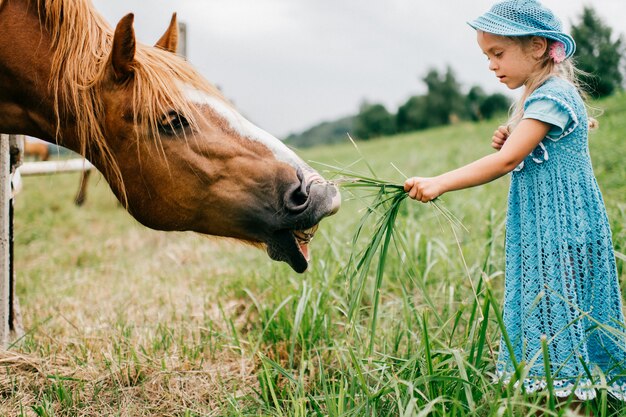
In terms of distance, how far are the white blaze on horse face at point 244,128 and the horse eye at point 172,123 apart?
8cm

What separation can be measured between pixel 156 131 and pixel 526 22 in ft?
4.40

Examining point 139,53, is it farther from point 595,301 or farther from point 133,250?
point 133,250

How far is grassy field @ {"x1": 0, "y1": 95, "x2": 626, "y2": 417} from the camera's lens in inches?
70.5

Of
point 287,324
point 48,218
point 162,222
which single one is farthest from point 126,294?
point 48,218

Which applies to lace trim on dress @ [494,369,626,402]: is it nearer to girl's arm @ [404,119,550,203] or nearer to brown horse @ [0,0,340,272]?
girl's arm @ [404,119,550,203]

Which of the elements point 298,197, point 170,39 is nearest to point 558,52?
point 298,197

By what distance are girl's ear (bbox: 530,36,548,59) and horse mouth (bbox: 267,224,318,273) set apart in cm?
99

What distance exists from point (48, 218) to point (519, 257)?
6141mm

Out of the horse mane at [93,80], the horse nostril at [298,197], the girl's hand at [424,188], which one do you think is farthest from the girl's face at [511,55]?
the horse mane at [93,80]

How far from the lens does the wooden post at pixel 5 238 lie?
2492mm

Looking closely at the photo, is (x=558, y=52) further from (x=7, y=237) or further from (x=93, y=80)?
(x=7, y=237)

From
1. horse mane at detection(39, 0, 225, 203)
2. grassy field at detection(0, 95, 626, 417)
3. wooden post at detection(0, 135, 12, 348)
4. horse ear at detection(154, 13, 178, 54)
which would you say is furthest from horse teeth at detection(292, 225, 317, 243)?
wooden post at detection(0, 135, 12, 348)

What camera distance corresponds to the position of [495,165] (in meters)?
1.65

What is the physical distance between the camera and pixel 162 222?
1.98 m
